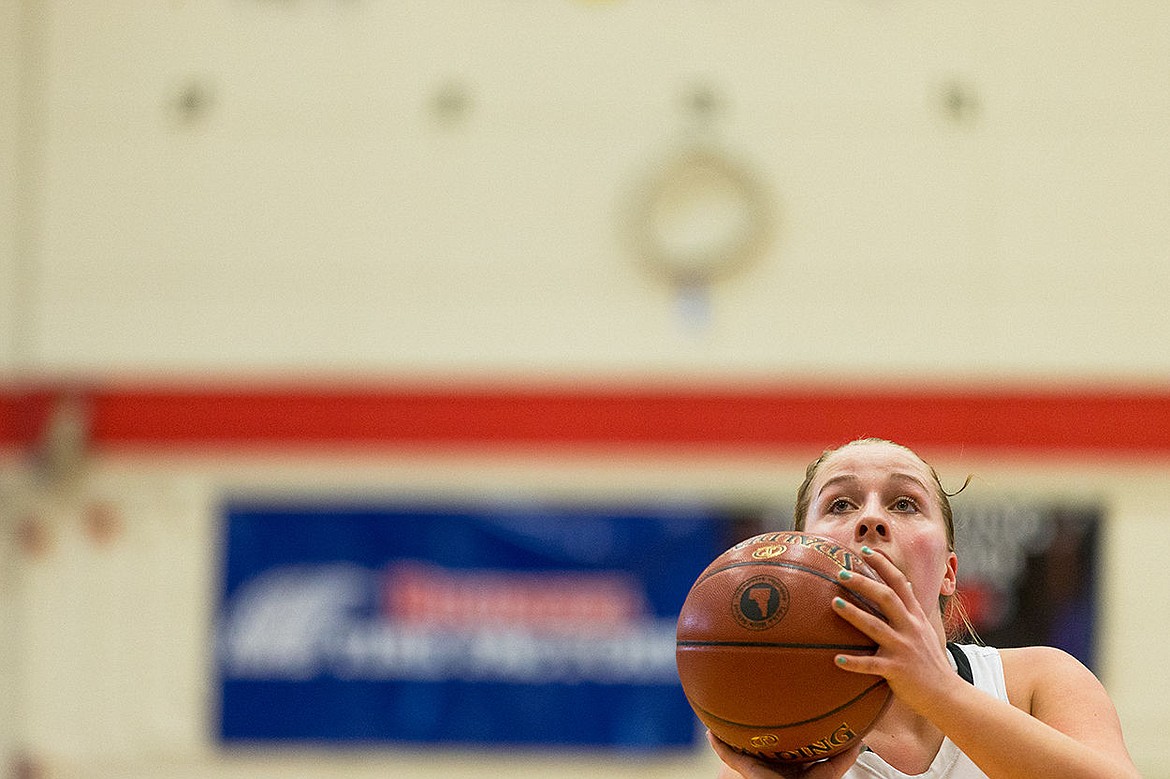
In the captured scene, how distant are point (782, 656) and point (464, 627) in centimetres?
560

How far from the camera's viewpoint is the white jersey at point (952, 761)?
8.42 feet

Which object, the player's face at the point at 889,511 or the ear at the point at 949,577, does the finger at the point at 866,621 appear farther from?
the ear at the point at 949,577

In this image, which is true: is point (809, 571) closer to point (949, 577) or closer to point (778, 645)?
point (778, 645)

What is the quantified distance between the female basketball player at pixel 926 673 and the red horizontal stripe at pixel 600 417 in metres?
4.95

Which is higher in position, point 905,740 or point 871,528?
point 871,528

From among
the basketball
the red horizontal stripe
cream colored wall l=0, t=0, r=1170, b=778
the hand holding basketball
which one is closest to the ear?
the basketball

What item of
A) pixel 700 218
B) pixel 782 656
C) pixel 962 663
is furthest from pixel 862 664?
pixel 700 218

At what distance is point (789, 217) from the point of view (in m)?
7.87

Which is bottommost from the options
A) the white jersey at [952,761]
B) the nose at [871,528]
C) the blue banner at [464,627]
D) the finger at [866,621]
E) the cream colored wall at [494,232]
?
the blue banner at [464,627]

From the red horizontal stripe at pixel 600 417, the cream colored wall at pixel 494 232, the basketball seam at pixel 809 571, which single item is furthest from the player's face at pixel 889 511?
the cream colored wall at pixel 494 232

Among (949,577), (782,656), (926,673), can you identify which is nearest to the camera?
(926,673)

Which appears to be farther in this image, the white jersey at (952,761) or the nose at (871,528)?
the white jersey at (952,761)

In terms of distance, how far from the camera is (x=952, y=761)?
258 cm

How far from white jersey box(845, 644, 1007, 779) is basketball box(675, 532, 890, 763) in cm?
28
